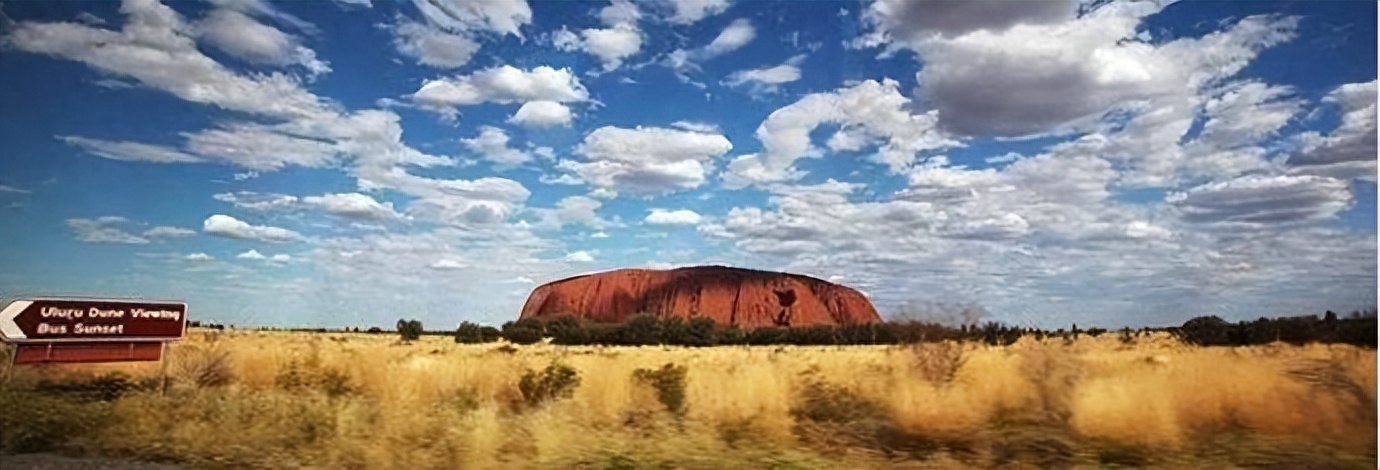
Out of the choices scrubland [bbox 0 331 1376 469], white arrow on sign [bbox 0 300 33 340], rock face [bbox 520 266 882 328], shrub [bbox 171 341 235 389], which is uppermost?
rock face [bbox 520 266 882 328]

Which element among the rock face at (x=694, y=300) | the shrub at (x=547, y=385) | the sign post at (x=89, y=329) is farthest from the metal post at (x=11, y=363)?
the rock face at (x=694, y=300)

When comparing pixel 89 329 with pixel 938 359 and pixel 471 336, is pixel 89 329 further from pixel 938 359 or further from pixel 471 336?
pixel 471 336

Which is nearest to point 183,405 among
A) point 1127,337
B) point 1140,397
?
point 1140,397

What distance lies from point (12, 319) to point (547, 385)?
5.45 m

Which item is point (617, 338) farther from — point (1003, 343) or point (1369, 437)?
point (1369, 437)

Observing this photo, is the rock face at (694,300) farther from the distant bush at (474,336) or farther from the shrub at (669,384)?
the shrub at (669,384)

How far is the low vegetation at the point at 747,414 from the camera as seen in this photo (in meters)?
7.91

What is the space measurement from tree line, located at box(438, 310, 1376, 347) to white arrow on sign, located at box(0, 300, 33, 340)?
1021cm

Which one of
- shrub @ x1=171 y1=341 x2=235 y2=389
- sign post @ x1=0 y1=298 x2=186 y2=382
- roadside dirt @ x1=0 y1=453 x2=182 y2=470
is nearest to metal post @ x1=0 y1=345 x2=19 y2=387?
sign post @ x1=0 y1=298 x2=186 y2=382

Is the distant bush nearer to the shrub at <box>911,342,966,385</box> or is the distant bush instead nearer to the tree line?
the tree line

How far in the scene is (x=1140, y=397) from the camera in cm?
912

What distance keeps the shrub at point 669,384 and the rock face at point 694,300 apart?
14.6 meters

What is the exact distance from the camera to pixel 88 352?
33.4 ft

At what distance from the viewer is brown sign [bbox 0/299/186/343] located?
9531mm
